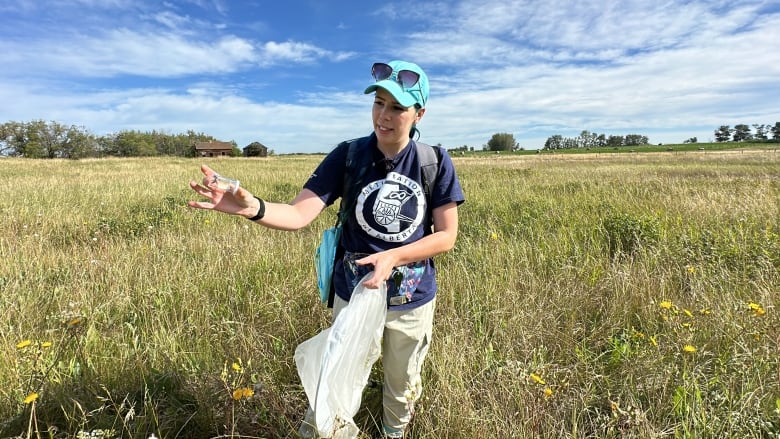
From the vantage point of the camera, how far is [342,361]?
4.89 ft

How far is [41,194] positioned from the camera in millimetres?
7465

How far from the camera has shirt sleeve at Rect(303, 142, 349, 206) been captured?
6.03 ft

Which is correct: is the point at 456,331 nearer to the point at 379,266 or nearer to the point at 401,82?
the point at 379,266

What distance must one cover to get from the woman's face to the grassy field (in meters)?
1.22

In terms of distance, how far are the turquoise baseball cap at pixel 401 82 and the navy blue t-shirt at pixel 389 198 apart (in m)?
0.24

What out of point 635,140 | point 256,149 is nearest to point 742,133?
point 635,140

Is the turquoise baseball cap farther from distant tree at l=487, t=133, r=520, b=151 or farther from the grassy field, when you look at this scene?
distant tree at l=487, t=133, r=520, b=151

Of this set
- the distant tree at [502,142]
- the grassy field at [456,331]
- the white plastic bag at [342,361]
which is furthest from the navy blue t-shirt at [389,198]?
the distant tree at [502,142]

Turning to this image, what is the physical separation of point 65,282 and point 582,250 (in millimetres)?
4928

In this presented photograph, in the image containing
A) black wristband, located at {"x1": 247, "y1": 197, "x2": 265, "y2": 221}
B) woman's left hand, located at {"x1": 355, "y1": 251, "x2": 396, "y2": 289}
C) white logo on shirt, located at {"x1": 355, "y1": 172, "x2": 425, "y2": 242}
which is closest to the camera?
woman's left hand, located at {"x1": 355, "y1": 251, "x2": 396, "y2": 289}

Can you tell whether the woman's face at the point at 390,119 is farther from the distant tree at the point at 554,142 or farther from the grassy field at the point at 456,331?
the distant tree at the point at 554,142

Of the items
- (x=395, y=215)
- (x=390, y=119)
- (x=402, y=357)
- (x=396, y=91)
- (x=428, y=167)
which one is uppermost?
(x=396, y=91)

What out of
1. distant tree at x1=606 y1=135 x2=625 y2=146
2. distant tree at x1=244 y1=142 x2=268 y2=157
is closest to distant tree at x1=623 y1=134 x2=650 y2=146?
distant tree at x1=606 y1=135 x2=625 y2=146

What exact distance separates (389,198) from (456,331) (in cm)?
128
